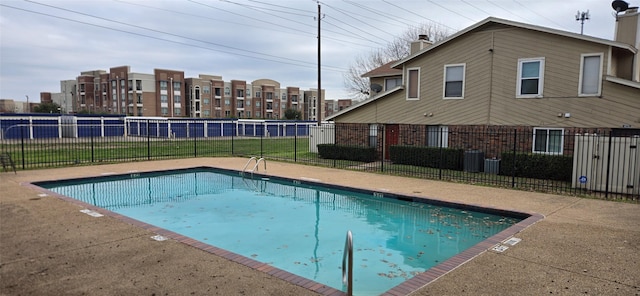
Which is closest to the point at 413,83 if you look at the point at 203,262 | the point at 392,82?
the point at 392,82

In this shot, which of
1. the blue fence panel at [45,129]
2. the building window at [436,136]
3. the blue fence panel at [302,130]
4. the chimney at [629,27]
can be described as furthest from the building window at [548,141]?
the blue fence panel at [302,130]

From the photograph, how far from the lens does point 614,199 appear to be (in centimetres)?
1034

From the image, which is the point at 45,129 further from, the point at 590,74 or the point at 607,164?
the point at 607,164

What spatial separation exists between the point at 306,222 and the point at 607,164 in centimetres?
835

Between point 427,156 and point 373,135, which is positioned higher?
point 373,135

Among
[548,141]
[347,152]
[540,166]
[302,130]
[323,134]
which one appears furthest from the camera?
[302,130]

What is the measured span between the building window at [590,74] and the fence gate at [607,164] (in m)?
3.70

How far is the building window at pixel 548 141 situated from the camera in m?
14.9

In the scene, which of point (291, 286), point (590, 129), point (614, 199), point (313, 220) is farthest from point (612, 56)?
point (291, 286)

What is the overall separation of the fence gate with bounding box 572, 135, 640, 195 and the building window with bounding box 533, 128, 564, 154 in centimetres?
326

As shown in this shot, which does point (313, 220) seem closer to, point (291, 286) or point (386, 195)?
point (386, 195)

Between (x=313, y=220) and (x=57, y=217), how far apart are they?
206 inches

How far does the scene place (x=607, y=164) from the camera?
11.0 metres

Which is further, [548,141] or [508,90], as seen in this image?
[508,90]
